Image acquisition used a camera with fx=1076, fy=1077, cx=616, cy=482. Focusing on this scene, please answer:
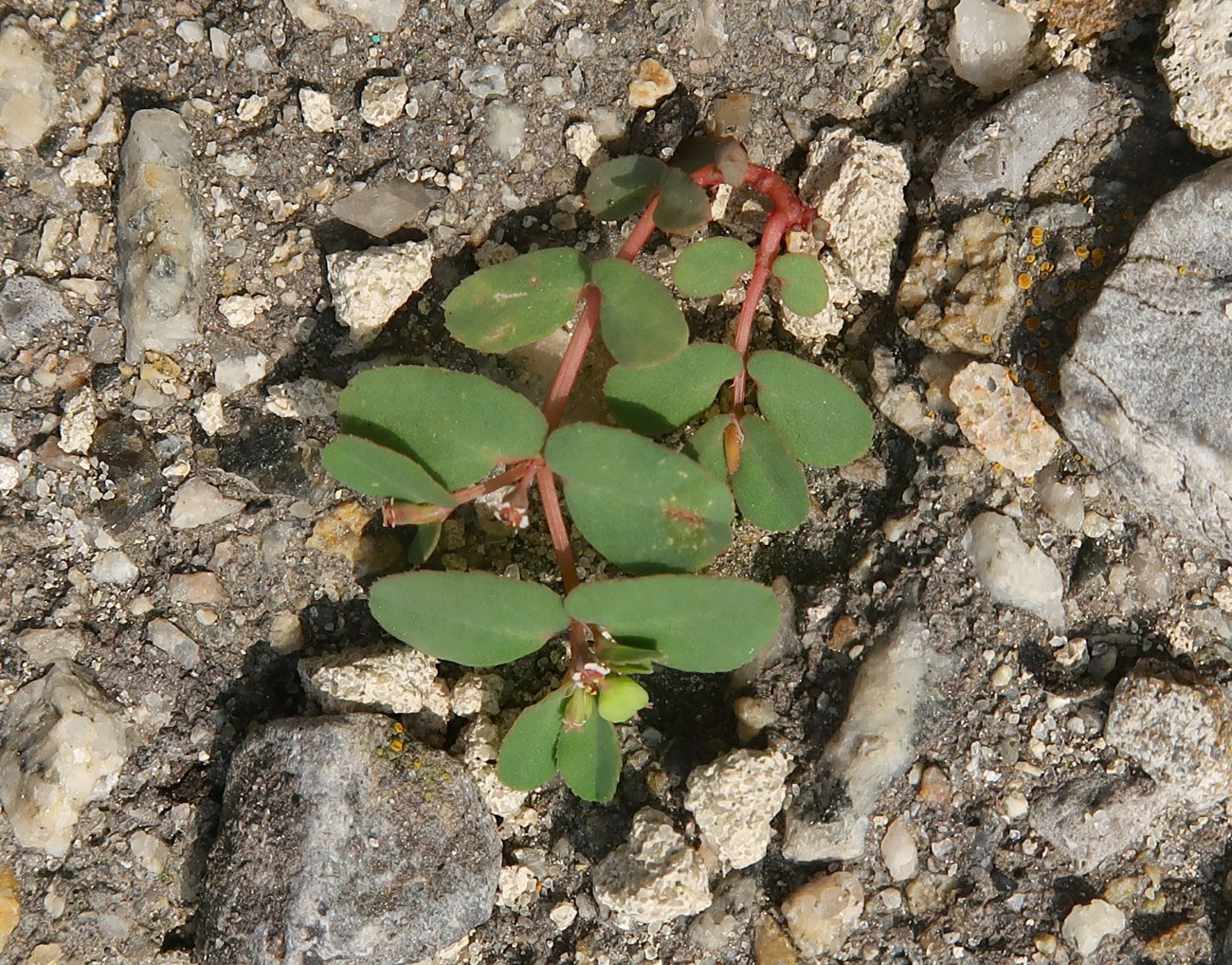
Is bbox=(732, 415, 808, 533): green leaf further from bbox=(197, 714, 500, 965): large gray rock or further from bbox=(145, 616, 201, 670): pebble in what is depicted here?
bbox=(145, 616, 201, 670): pebble

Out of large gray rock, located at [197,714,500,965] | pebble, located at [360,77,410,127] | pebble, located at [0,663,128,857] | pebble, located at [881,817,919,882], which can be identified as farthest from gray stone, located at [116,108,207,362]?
pebble, located at [881,817,919,882]

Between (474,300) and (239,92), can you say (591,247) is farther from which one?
(239,92)

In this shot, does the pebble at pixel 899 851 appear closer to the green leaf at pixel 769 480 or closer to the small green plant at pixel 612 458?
the small green plant at pixel 612 458

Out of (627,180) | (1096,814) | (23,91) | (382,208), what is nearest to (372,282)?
(382,208)

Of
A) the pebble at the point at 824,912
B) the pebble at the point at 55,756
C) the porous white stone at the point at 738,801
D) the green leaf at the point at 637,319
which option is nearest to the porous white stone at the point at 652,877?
the porous white stone at the point at 738,801

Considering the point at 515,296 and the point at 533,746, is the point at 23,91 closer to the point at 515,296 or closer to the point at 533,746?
the point at 515,296

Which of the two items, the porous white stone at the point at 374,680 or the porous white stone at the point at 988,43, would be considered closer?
the porous white stone at the point at 374,680
